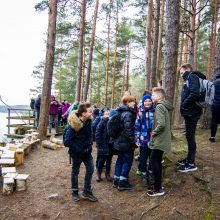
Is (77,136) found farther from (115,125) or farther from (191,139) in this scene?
(191,139)

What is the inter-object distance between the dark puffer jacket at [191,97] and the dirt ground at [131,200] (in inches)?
43.7

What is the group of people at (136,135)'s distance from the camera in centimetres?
444

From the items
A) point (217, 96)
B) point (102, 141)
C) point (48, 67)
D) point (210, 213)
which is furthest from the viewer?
point (48, 67)

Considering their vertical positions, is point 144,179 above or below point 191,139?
below

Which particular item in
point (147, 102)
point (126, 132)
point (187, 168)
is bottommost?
point (187, 168)

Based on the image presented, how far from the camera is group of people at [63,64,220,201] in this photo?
444 centimetres

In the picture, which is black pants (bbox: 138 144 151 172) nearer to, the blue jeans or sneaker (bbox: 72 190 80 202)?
the blue jeans

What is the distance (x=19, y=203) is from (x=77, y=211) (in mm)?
1109

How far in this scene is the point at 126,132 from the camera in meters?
4.89

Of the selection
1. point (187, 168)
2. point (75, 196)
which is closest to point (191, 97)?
point (187, 168)

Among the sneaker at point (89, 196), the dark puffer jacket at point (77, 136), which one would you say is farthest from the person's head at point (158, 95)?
the sneaker at point (89, 196)

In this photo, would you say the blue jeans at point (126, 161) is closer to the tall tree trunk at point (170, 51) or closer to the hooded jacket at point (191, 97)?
the hooded jacket at point (191, 97)

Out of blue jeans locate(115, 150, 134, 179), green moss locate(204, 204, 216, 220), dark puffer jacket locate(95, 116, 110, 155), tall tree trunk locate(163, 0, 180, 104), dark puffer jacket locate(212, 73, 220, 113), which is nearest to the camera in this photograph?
green moss locate(204, 204, 216, 220)

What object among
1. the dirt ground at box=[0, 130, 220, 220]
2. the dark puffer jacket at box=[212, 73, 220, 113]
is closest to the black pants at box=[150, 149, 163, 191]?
the dirt ground at box=[0, 130, 220, 220]
